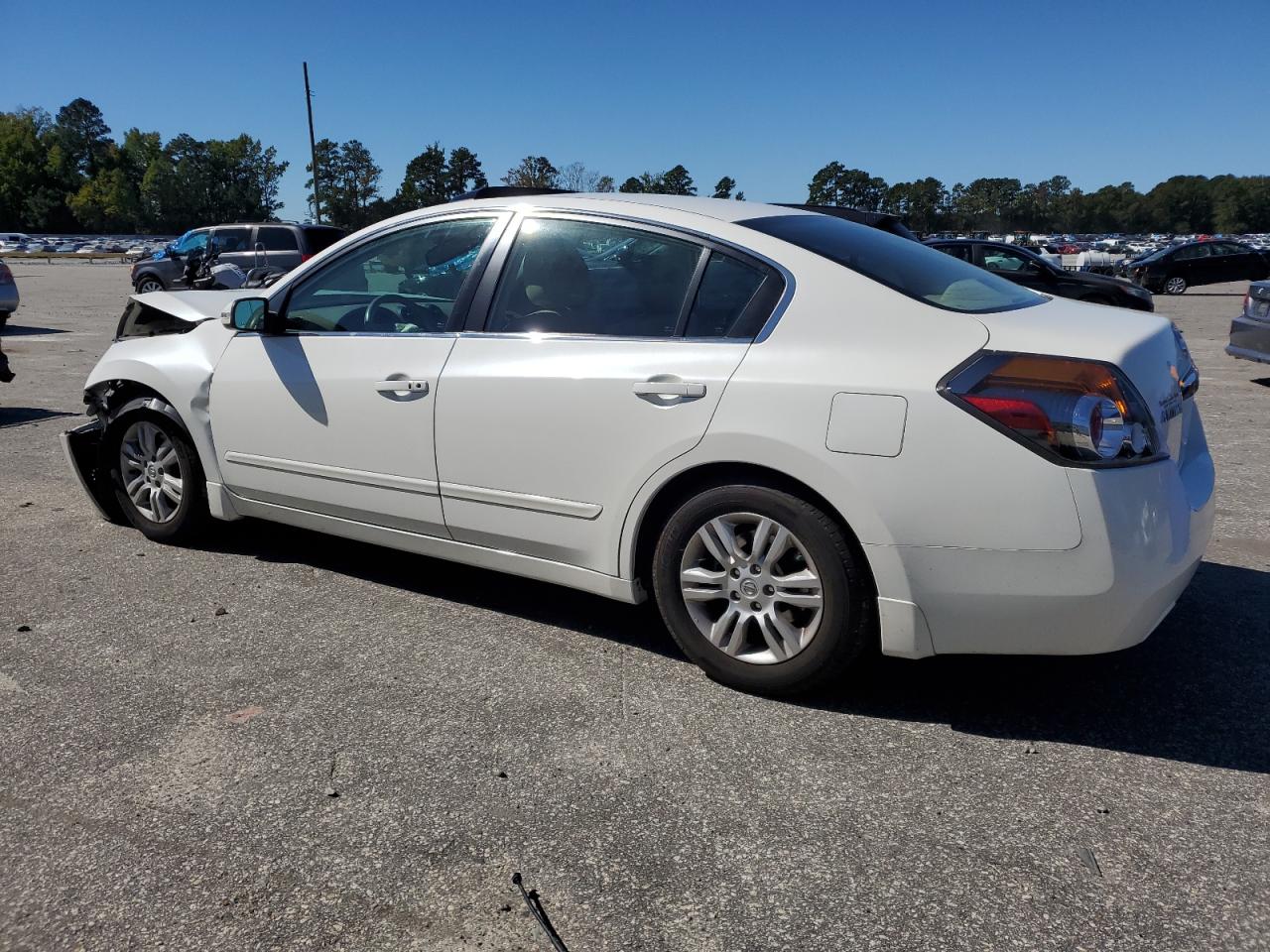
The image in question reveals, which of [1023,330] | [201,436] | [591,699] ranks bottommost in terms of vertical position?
[591,699]

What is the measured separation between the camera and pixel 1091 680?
3.41 meters

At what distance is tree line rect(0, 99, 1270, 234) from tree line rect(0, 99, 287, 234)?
0.12 meters

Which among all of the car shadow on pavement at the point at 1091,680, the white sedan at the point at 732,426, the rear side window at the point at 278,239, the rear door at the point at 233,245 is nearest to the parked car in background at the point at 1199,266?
the rear side window at the point at 278,239

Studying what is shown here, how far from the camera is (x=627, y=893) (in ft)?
7.64

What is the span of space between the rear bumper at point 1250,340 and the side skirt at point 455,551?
30.5ft

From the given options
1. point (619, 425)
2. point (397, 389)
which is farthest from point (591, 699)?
point (397, 389)

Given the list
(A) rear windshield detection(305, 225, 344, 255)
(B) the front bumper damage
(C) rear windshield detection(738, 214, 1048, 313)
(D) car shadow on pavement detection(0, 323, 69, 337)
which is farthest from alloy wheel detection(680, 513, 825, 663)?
(A) rear windshield detection(305, 225, 344, 255)

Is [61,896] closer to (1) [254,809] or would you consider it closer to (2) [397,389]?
(1) [254,809]

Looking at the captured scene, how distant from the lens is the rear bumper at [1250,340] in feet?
33.2

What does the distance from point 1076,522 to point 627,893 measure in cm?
152

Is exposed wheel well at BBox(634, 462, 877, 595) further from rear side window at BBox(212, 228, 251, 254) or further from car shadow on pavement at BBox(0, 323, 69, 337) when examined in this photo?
rear side window at BBox(212, 228, 251, 254)

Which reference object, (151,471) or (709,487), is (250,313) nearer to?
(151,471)

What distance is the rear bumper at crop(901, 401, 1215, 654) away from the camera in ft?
8.94

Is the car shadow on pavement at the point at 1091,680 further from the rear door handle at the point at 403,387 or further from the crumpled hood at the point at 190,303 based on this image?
the crumpled hood at the point at 190,303
